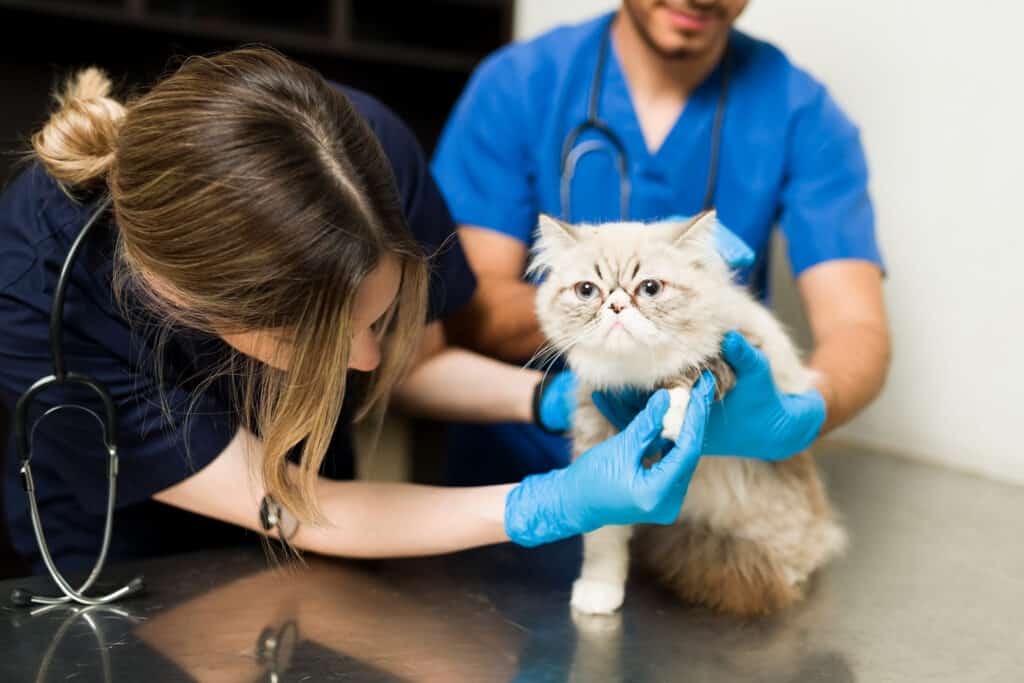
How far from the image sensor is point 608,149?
5.78 feet

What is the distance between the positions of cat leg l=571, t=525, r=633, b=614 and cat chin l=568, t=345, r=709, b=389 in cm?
19

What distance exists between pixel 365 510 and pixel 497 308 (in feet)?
1.75

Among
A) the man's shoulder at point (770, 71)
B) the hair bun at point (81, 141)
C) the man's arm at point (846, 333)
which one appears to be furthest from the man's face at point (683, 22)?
the hair bun at point (81, 141)

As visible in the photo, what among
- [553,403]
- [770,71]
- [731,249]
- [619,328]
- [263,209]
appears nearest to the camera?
[263,209]

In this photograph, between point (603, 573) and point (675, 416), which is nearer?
point (675, 416)

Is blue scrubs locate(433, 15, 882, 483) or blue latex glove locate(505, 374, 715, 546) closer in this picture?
blue latex glove locate(505, 374, 715, 546)

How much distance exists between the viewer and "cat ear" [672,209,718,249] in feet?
3.60

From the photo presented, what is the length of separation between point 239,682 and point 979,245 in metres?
1.58

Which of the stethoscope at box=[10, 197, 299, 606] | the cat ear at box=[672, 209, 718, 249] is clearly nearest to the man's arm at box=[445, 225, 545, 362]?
the cat ear at box=[672, 209, 718, 249]

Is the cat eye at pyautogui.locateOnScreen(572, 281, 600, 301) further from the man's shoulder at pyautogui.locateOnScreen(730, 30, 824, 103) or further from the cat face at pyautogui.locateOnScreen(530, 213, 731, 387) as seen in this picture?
the man's shoulder at pyautogui.locateOnScreen(730, 30, 824, 103)

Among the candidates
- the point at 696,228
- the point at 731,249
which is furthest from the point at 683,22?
the point at 696,228

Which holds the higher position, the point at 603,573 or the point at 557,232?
the point at 557,232

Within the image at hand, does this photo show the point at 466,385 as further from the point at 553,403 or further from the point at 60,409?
the point at 60,409

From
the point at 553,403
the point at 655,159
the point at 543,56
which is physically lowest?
the point at 553,403
